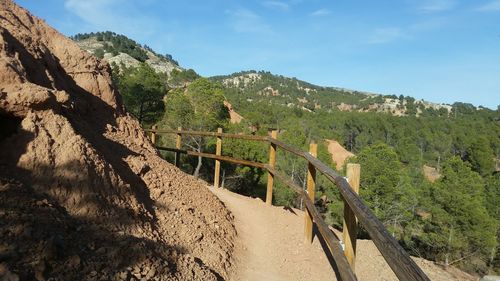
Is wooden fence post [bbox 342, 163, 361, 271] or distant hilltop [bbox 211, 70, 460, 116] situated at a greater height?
distant hilltop [bbox 211, 70, 460, 116]

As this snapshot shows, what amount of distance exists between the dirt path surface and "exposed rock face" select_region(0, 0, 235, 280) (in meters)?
0.32

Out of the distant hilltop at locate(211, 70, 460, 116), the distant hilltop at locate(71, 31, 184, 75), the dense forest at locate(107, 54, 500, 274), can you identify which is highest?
the distant hilltop at locate(71, 31, 184, 75)

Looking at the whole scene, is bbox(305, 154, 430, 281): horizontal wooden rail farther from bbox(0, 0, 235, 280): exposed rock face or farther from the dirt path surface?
the dirt path surface

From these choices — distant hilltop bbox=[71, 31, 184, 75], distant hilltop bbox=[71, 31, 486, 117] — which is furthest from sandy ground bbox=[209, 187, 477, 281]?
distant hilltop bbox=[71, 31, 486, 117]

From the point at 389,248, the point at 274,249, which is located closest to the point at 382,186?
the point at 274,249

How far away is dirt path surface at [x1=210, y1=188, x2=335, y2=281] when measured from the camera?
4777mm

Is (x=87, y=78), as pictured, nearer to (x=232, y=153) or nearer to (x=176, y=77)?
(x=232, y=153)

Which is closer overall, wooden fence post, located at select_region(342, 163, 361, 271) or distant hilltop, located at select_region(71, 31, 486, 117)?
wooden fence post, located at select_region(342, 163, 361, 271)

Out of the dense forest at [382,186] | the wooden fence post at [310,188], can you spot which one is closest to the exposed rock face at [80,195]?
the wooden fence post at [310,188]

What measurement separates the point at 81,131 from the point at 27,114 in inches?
34.0

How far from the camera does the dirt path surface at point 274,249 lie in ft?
15.7

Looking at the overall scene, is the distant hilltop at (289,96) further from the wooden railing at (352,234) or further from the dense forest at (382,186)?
the wooden railing at (352,234)

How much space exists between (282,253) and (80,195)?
3.03 meters

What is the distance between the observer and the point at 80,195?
10.8 ft
